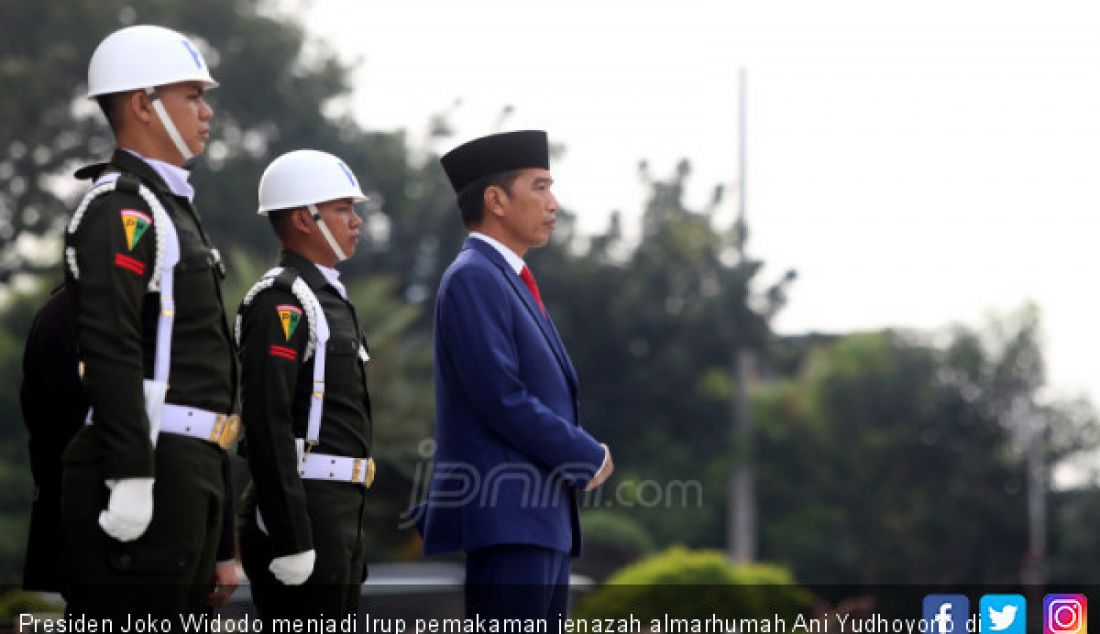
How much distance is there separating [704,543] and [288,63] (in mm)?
13496

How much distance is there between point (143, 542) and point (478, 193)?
1959 millimetres

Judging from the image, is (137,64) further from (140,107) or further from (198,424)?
(198,424)

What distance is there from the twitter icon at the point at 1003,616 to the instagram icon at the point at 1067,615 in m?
0.24

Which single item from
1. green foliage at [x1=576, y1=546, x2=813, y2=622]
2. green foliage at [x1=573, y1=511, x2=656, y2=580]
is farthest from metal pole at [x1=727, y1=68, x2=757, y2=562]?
green foliage at [x1=576, y1=546, x2=813, y2=622]

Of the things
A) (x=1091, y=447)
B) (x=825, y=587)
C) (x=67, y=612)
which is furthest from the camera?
(x=1091, y=447)

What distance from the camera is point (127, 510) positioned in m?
4.25

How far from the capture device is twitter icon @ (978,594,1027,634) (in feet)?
26.0

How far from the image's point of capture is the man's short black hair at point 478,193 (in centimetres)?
589

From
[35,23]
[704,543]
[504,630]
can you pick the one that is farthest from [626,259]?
[504,630]

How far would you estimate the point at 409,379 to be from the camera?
2622cm

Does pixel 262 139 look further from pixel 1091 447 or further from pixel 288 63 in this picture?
pixel 1091 447

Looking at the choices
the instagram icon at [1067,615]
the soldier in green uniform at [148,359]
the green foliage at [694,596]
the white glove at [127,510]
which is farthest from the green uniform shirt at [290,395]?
the green foliage at [694,596]

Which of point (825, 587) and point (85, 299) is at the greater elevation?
point (825, 587)

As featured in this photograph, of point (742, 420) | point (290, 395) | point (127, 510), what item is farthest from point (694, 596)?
point (742, 420)
